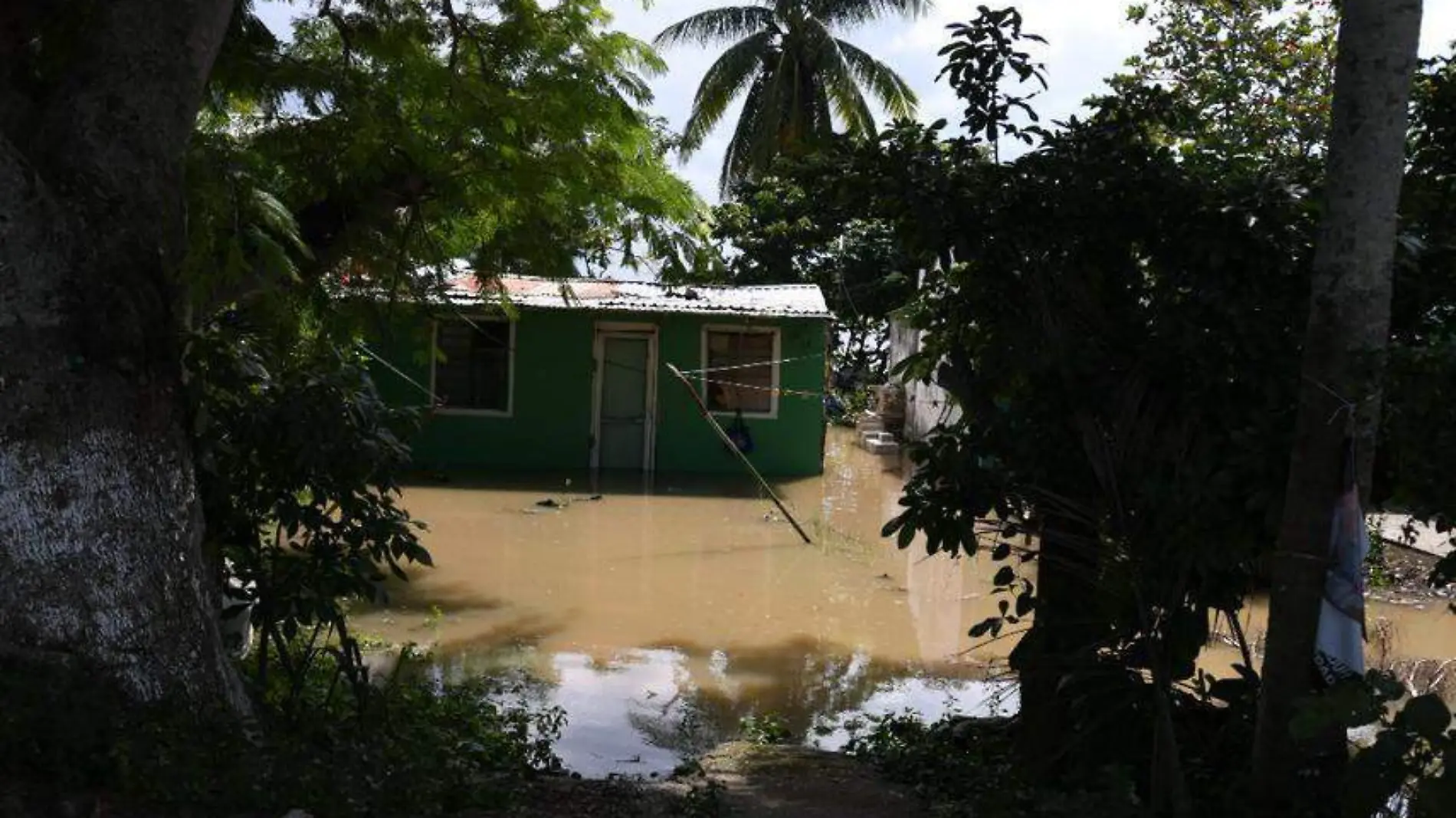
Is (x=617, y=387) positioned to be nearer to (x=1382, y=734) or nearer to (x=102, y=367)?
(x=102, y=367)

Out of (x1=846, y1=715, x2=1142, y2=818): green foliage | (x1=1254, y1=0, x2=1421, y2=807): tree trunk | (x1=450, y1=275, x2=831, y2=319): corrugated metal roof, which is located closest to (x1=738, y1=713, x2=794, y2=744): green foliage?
(x1=846, y1=715, x2=1142, y2=818): green foliage

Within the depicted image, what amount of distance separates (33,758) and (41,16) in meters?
2.88

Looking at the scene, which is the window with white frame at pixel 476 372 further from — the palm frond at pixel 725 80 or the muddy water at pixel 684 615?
the palm frond at pixel 725 80

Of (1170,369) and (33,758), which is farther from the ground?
(1170,369)

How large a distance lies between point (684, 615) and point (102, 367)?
7171 millimetres

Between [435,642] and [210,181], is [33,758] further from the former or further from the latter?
[435,642]

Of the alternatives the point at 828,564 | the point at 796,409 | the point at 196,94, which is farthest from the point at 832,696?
the point at 796,409

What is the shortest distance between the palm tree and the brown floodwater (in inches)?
390

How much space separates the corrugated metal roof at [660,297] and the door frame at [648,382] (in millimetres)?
450

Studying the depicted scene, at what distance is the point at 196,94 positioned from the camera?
5035 mm

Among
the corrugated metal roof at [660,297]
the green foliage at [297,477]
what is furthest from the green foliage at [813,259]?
the green foliage at [297,477]

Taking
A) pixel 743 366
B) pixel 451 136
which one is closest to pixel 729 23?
pixel 743 366

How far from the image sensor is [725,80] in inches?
984

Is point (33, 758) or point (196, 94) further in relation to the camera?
point (196, 94)
